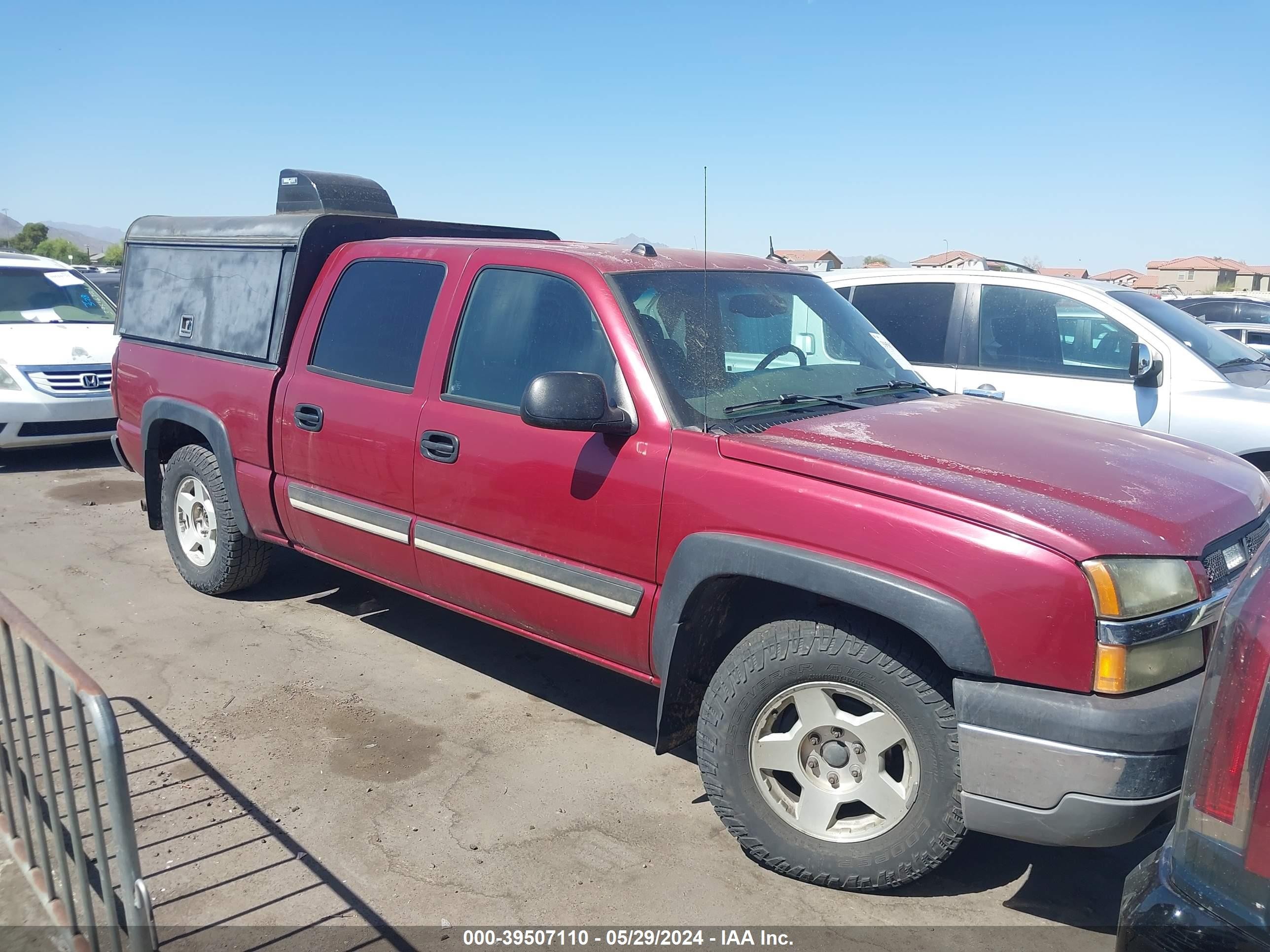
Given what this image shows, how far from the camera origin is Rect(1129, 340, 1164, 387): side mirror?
18.5ft

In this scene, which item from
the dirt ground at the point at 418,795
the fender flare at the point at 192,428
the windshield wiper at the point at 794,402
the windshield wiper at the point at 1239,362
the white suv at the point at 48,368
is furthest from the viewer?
the white suv at the point at 48,368

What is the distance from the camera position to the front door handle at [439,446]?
389 cm

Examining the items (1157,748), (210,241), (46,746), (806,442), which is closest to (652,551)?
(806,442)

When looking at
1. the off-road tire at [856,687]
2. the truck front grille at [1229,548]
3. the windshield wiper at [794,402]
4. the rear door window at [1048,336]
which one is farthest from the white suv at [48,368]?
the truck front grille at [1229,548]

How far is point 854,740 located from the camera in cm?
294

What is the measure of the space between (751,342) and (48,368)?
286 inches

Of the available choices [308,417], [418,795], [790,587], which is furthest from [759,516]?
[308,417]

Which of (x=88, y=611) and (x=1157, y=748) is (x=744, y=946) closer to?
(x=1157, y=748)

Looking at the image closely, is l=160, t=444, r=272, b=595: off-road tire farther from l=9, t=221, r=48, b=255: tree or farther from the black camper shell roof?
l=9, t=221, r=48, b=255: tree

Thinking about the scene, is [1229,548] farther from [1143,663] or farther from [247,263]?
[247,263]

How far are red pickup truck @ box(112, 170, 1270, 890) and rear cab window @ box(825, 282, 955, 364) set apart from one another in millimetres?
2242

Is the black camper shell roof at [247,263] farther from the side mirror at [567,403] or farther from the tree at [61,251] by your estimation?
the tree at [61,251]

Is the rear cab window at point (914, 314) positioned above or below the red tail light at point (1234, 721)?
above

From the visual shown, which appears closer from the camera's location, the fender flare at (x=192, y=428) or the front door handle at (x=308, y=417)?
the front door handle at (x=308, y=417)
